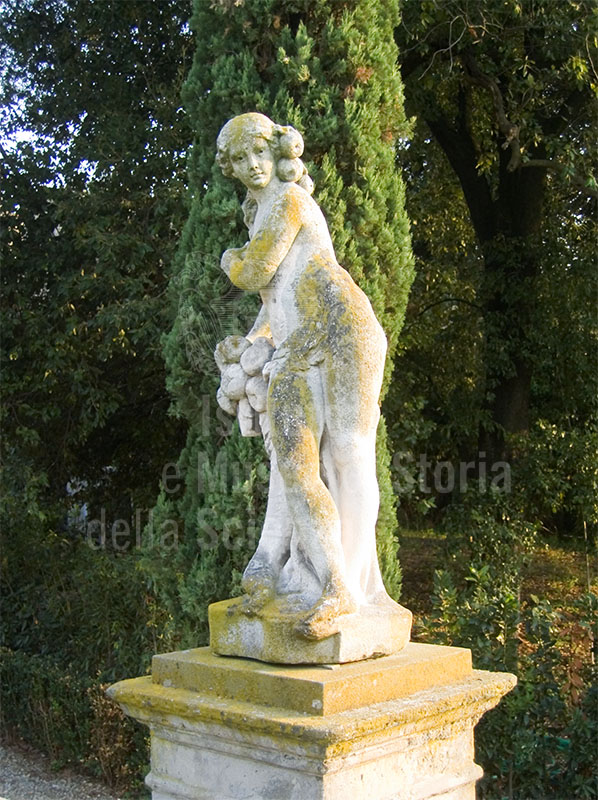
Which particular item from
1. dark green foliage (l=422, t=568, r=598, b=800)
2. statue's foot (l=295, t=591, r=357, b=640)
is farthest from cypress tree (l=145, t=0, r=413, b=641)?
statue's foot (l=295, t=591, r=357, b=640)

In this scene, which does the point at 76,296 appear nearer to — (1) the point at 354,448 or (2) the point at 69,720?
(2) the point at 69,720

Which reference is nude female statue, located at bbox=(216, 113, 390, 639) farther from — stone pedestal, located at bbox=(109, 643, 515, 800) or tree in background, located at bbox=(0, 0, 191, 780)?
tree in background, located at bbox=(0, 0, 191, 780)

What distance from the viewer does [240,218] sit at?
6.41 metres

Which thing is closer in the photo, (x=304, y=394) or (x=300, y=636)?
(x=300, y=636)

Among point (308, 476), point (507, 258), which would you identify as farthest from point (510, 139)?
point (308, 476)

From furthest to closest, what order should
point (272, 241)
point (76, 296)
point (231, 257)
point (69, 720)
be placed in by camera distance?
point (76, 296) < point (69, 720) < point (231, 257) < point (272, 241)

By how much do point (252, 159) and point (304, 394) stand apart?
0.89m

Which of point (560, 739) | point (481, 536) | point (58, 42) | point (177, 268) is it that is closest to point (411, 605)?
point (481, 536)

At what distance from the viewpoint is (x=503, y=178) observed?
436 inches

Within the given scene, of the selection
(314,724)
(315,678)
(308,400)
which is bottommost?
(314,724)

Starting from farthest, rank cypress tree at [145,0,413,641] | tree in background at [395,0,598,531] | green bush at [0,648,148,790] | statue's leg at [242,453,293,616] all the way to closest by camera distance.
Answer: tree in background at [395,0,598,531]
green bush at [0,648,148,790]
cypress tree at [145,0,413,641]
statue's leg at [242,453,293,616]

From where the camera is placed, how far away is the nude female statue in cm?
343

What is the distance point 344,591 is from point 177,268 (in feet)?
12.7

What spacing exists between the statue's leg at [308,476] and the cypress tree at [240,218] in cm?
276
